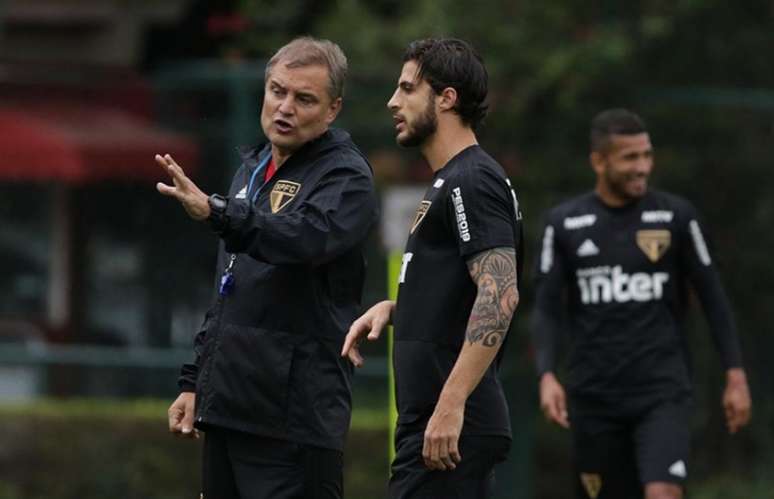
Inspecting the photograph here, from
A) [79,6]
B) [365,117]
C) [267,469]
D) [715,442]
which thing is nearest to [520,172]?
[365,117]

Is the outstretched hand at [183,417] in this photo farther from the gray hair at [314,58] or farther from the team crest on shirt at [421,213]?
the gray hair at [314,58]

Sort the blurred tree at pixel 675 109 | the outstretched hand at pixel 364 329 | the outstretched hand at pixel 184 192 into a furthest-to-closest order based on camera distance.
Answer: the blurred tree at pixel 675 109, the outstretched hand at pixel 364 329, the outstretched hand at pixel 184 192

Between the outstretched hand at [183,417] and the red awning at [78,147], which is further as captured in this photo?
the red awning at [78,147]

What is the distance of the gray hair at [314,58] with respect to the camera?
627cm

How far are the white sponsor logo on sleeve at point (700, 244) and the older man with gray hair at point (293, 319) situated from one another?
2.89 metres

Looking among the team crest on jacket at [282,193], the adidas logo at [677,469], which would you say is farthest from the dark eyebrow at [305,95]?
the adidas logo at [677,469]

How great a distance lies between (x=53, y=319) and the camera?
15391 mm

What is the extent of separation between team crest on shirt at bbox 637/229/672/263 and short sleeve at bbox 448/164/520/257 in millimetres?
3047

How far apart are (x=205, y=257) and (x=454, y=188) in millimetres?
8804

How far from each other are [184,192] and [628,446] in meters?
3.78

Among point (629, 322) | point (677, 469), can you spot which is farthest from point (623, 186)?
point (677, 469)

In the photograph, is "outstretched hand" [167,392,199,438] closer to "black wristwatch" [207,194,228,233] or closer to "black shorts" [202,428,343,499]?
"black shorts" [202,428,343,499]

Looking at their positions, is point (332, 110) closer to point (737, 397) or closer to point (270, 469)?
point (270, 469)

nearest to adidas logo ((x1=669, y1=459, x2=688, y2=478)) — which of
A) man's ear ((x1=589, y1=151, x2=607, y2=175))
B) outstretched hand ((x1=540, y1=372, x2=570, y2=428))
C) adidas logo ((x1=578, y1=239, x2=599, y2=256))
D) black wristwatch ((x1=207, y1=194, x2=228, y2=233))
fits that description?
outstretched hand ((x1=540, y1=372, x2=570, y2=428))
